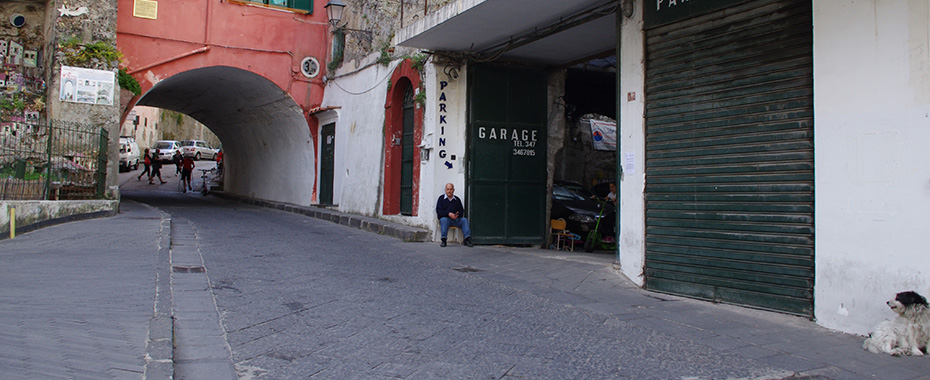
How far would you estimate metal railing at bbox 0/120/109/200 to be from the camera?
9.45 meters

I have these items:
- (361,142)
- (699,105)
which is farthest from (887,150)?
(361,142)

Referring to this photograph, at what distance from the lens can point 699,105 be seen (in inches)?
262

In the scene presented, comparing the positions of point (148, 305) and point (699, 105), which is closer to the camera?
point (148, 305)

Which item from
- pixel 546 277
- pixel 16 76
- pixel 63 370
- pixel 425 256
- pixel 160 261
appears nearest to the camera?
pixel 63 370

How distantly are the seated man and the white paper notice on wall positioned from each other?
12.4ft

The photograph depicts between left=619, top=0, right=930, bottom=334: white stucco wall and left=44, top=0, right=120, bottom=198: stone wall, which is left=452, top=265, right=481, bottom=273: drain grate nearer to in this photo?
left=619, top=0, right=930, bottom=334: white stucco wall

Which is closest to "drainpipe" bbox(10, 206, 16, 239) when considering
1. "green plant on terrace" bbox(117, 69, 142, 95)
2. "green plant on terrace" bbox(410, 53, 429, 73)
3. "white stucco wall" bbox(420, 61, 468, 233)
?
"white stucco wall" bbox(420, 61, 468, 233)

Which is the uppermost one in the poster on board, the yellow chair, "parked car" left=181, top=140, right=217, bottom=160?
"parked car" left=181, top=140, right=217, bottom=160

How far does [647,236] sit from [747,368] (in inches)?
123

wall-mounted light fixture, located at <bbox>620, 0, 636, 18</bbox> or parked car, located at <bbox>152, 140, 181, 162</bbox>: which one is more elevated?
parked car, located at <bbox>152, 140, 181, 162</bbox>

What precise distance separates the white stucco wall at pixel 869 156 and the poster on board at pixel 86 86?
1285cm

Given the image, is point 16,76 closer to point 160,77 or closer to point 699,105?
point 160,77

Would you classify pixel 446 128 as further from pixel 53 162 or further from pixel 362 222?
pixel 53 162

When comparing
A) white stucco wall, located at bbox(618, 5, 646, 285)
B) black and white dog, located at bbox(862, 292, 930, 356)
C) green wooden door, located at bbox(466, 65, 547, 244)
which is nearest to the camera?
black and white dog, located at bbox(862, 292, 930, 356)
